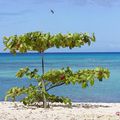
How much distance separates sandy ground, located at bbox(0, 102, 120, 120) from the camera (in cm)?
1606

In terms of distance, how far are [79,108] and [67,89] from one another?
1281 cm

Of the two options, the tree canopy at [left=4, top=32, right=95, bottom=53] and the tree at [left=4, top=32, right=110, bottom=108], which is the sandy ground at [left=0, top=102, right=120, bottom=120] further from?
the tree canopy at [left=4, top=32, right=95, bottom=53]

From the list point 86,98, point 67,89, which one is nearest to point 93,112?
point 86,98

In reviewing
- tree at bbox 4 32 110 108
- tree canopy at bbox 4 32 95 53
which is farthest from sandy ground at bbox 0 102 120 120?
tree canopy at bbox 4 32 95 53

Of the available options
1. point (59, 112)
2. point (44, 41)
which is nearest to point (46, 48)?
point (44, 41)

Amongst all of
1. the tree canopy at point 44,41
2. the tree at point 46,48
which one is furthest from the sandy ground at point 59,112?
the tree canopy at point 44,41

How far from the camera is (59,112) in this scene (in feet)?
55.8

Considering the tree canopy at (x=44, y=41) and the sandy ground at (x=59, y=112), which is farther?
the tree canopy at (x=44, y=41)

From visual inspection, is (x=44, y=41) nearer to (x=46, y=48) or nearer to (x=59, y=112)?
(x=46, y=48)

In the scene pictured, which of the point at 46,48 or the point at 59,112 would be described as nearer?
the point at 59,112

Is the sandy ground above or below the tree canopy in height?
below

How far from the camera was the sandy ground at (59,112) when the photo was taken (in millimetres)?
16062

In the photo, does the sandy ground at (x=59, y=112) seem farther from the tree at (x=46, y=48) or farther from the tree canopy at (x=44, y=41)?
the tree canopy at (x=44, y=41)

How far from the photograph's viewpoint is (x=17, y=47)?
59.8 ft
